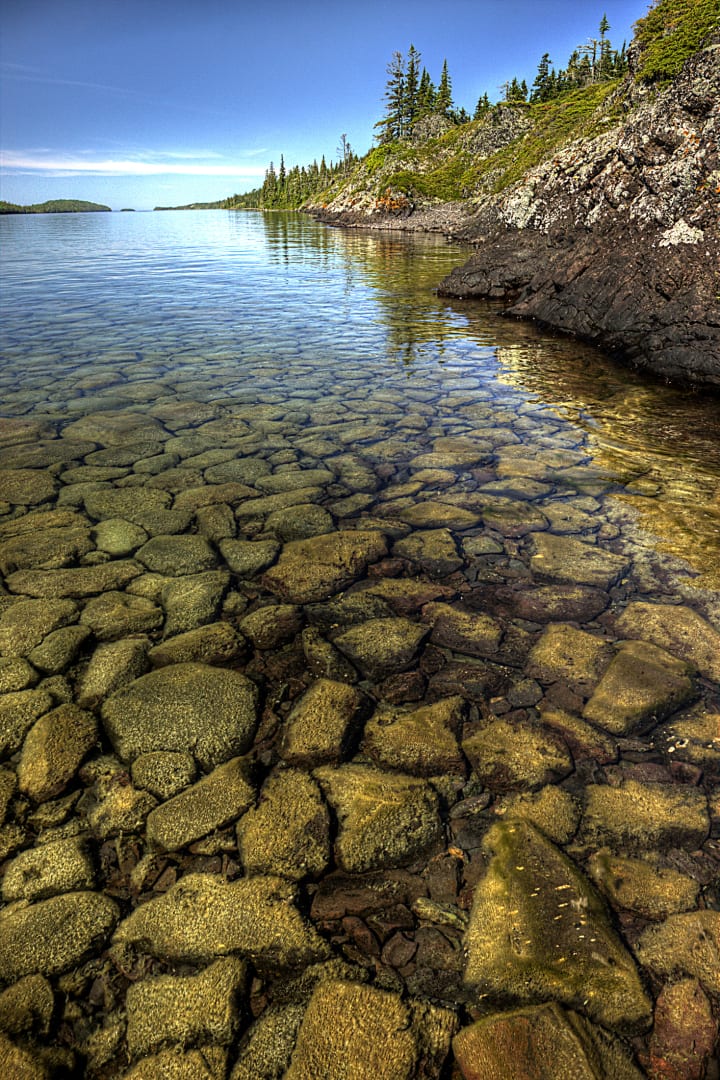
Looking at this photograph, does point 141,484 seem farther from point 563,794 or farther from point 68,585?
point 563,794

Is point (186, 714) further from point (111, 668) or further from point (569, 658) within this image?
point (569, 658)

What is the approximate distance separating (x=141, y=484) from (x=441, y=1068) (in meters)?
6.73

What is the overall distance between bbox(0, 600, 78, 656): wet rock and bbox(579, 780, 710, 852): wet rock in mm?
4284

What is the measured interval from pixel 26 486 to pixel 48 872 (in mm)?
5499

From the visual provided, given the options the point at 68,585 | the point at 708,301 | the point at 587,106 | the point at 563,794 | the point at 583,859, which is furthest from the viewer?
the point at 587,106

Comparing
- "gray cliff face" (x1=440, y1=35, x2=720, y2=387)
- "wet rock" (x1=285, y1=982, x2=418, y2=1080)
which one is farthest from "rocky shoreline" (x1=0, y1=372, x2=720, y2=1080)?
"gray cliff face" (x1=440, y1=35, x2=720, y2=387)

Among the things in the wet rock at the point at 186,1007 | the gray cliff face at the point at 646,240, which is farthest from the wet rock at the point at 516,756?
the gray cliff face at the point at 646,240

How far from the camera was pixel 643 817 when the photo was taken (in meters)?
3.40

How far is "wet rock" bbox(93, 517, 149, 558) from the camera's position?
235 inches

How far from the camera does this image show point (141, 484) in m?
7.48

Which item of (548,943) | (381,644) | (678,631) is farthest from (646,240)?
(548,943)

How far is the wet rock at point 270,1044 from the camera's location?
2330mm

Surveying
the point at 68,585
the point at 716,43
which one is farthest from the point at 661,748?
the point at 716,43

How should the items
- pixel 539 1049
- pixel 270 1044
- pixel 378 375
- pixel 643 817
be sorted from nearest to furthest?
pixel 539 1049 → pixel 270 1044 → pixel 643 817 → pixel 378 375
